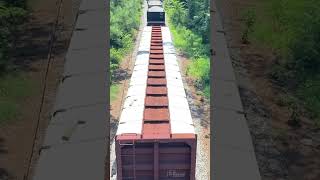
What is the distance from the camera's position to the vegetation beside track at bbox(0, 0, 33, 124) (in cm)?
1545

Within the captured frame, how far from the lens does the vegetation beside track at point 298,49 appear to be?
18031 millimetres

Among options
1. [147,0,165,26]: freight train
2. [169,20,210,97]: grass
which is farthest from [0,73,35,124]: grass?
[147,0,165,26]: freight train

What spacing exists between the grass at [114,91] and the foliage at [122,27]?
319cm

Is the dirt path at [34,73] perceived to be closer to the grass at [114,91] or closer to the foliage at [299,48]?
the grass at [114,91]

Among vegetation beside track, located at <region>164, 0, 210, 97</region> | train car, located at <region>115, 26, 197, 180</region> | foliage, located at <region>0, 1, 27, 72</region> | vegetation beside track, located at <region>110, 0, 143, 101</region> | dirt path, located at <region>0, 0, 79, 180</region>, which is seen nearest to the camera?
dirt path, located at <region>0, 0, 79, 180</region>

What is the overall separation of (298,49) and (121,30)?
23.3 meters

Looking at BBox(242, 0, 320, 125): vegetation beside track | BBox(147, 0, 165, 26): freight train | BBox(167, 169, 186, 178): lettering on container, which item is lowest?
BBox(167, 169, 186, 178): lettering on container

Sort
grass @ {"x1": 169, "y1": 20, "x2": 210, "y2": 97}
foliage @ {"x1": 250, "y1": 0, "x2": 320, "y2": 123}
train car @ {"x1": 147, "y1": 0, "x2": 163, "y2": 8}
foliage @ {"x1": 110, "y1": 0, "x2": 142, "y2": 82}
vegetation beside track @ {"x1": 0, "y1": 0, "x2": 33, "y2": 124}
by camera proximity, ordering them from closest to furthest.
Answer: vegetation beside track @ {"x1": 0, "y1": 0, "x2": 33, "y2": 124} < foliage @ {"x1": 250, "y1": 0, "x2": 320, "y2": 123} < grass @ {"x1": 169, "y1": 20, "x2": 210, "y2": 97} < foliage @ {"x1": 110, "y1": 0, "x2": 142, "y2": 82} < train car @ {"x1": 147, "y1": 0, "x2": 163, "y2": 8}

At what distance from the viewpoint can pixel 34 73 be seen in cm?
1975

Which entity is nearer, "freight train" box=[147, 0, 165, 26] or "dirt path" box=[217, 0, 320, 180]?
"dirt path" box=[217, 0, 320, 180]

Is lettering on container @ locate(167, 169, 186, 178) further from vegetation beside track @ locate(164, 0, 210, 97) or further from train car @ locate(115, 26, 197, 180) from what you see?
vegetation beside track @ locate(164, 0, 210, 97)

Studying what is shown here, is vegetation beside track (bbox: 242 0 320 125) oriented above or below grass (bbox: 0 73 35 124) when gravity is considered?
above

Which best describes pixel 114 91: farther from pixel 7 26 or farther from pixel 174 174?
pixel 174 174

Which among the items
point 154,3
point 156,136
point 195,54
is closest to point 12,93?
point 156,136
